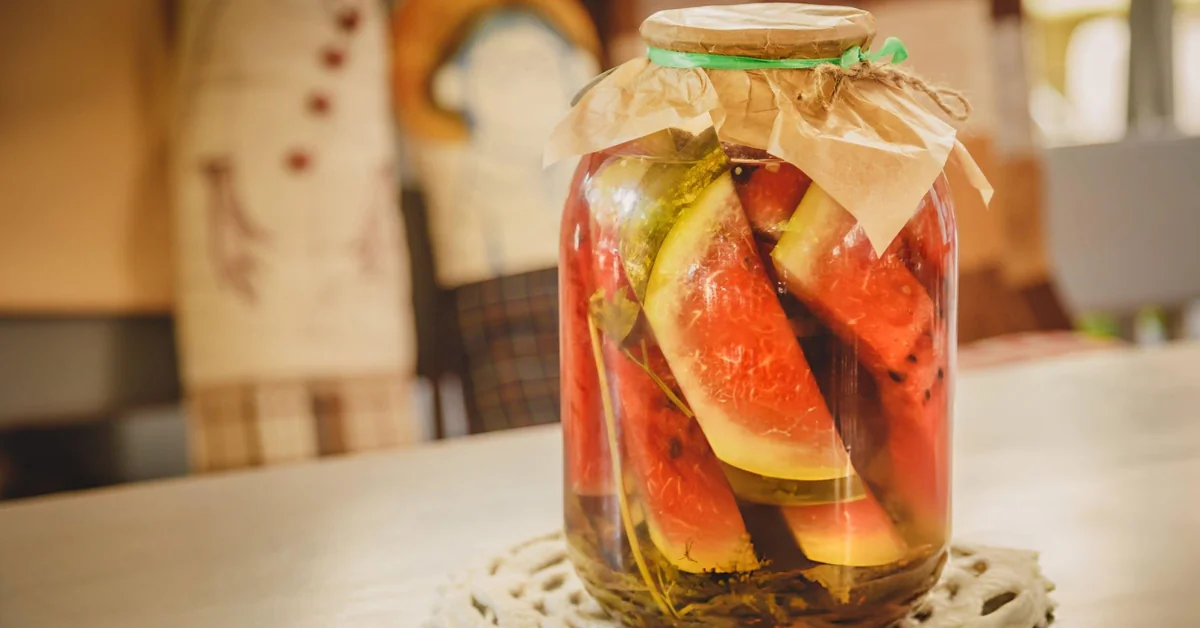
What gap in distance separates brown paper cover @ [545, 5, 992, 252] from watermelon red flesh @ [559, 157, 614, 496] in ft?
0.10

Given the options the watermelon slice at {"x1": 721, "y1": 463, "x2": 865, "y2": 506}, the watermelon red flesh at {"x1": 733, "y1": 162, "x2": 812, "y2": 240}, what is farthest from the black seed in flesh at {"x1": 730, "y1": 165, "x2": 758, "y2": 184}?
the watermelon slice at {"x1": 721, "y1": 463, "x2": 865, "y2": 506}

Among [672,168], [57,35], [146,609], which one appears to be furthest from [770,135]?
[57,35]

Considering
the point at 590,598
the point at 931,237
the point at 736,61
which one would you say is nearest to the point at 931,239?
the point at 931,237

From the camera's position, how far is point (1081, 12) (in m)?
2.30

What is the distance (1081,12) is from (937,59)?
73 centimetres

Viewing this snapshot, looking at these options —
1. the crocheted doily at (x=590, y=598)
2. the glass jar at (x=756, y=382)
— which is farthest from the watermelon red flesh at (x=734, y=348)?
the crocheted doily at (x=590, y=598)

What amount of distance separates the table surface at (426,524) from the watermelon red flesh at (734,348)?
177 mm

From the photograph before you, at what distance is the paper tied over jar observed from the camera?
0.45 m

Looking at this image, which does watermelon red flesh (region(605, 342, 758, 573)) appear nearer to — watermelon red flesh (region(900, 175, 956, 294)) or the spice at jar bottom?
the spice at jar bottom

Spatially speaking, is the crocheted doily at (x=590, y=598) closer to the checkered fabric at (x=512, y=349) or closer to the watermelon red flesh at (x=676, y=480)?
the watermelon red flesh at (x=676, y=480)

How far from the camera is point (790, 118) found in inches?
17.8

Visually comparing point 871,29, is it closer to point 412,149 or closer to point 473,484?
point 473,484

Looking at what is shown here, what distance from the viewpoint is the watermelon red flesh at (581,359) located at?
1.61 ft

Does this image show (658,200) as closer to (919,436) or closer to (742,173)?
(742,173)
